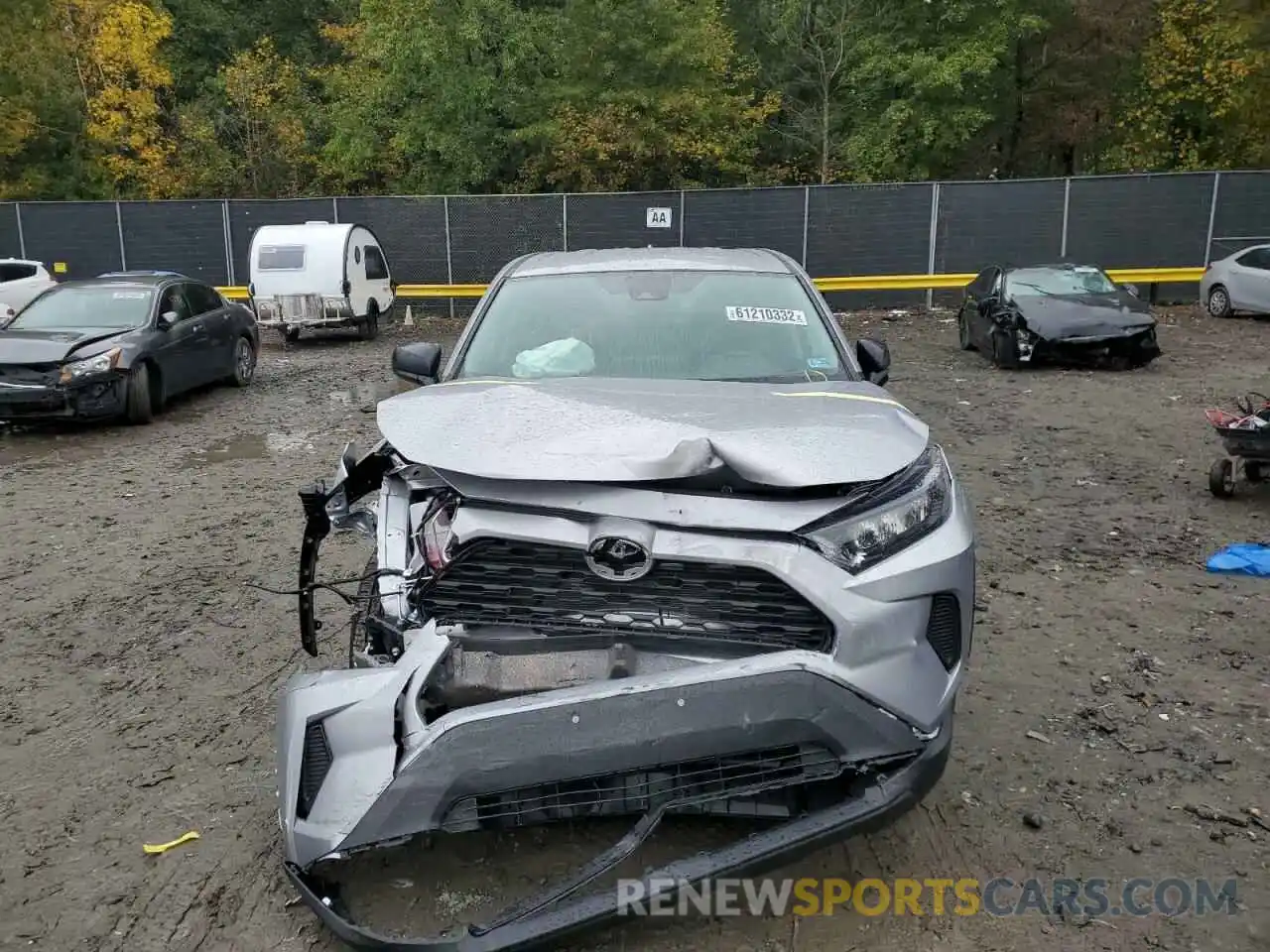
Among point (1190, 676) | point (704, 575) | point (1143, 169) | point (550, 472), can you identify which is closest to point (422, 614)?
point (550, 472)

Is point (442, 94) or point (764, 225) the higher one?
point (442, 94)

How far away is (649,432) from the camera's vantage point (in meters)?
2.99

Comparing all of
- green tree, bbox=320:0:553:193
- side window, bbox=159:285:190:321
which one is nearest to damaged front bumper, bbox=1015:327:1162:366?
side window, bbox=159:285:190:321

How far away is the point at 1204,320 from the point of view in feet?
62.8

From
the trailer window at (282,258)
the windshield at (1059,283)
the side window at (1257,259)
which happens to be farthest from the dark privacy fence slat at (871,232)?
the trailer window at (282,258)

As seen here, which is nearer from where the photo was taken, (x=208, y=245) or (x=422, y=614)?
(x=422, y=614)

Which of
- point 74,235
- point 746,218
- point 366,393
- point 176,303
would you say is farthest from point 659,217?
point 74,235

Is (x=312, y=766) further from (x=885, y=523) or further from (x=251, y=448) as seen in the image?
(x=251, y=448)

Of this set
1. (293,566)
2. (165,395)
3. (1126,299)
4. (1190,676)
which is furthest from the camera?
(1126,299)

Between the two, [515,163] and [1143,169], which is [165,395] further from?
[1143,169]

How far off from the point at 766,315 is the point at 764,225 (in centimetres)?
1836

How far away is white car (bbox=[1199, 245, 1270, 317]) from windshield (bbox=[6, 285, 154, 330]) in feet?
58.0

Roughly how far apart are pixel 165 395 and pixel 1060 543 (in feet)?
30.6

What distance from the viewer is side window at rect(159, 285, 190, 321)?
11.5 meters
